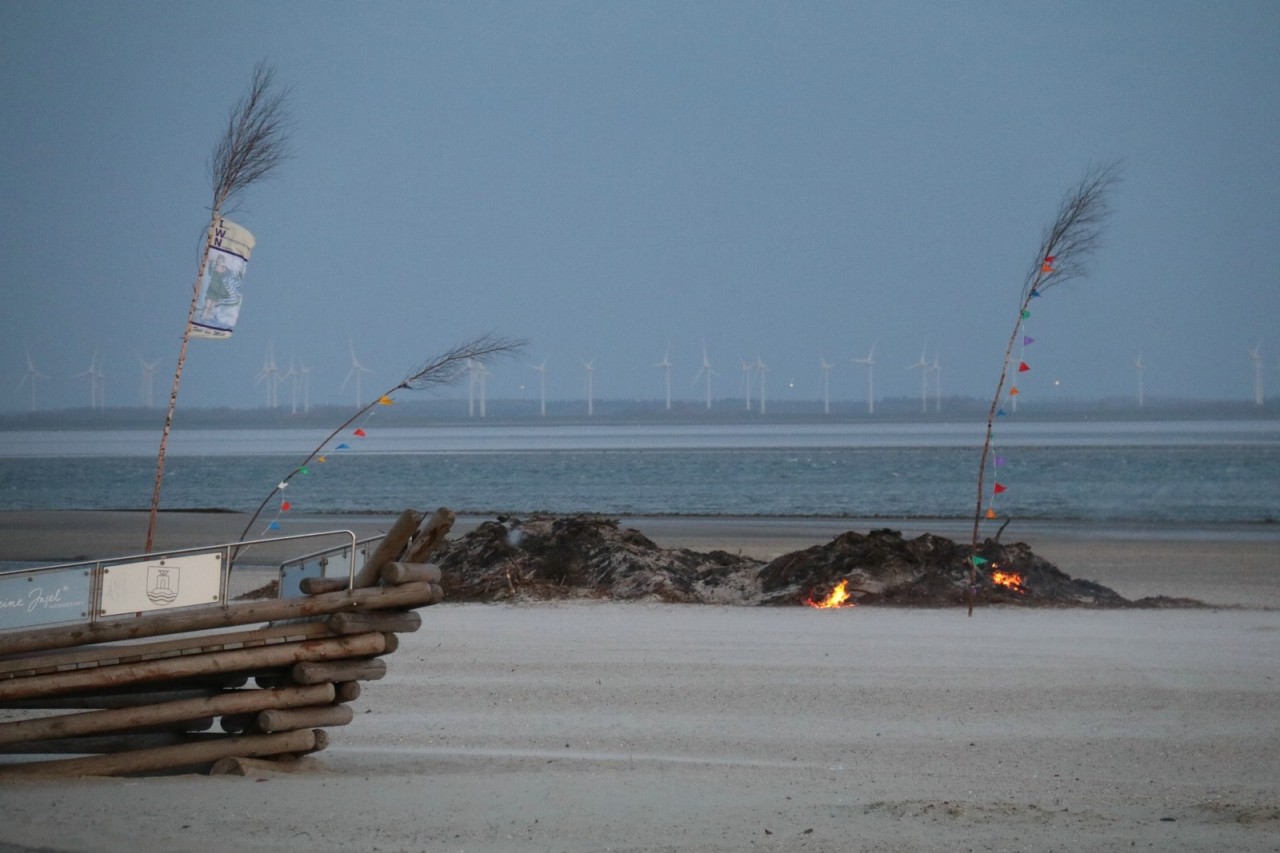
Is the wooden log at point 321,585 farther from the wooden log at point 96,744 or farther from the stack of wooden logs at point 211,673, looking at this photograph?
the wooden log at point 96,744

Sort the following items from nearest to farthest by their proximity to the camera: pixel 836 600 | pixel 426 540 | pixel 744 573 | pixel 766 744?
pixel 426 540 → pixel 766 744 → pixel 836 600 → pixel 744 573

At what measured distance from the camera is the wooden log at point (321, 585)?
8.21m

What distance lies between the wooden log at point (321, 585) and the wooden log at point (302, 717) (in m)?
0.73

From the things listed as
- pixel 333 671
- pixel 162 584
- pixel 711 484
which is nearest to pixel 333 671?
pixel 333 671

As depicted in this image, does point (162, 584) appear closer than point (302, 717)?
Yes

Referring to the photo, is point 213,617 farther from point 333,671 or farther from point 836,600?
point 836,600

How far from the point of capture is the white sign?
784cm

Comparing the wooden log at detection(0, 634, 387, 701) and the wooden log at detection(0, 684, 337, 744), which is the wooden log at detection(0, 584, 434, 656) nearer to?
the wooden log at detection(0, 634, 387, 701)

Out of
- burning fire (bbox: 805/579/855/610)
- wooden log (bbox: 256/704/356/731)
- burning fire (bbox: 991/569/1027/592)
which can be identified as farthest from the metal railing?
burning fire (bbox: 991/569/1027/592)

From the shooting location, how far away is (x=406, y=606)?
26.9ft

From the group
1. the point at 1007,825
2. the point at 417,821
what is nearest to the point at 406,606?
the point at 417,821

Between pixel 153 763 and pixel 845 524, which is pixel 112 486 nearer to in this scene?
pixel 845 524

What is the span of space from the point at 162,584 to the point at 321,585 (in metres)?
0.89

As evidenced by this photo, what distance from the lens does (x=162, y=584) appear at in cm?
795
